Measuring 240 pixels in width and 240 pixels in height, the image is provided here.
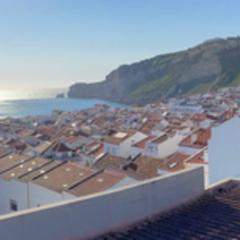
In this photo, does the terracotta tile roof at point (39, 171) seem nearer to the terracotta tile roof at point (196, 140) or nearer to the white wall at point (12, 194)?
the white wall at point (12, 194)

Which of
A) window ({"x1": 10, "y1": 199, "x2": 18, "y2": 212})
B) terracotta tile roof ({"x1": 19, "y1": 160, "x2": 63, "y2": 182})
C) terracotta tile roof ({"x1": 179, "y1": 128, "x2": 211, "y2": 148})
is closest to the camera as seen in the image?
window ({"x1": 10, "y1": 199, "x2": 18, "y2": 212})

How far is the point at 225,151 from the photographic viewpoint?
16406mm

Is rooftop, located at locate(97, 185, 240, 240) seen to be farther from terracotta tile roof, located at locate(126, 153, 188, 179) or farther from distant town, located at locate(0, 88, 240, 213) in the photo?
terracotta tile roof, located at locate(126, 153, 188, 179)

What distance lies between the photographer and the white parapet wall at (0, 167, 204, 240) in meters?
5.09

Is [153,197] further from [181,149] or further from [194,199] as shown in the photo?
[181,149]

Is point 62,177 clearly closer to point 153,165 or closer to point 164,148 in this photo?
point 153,165

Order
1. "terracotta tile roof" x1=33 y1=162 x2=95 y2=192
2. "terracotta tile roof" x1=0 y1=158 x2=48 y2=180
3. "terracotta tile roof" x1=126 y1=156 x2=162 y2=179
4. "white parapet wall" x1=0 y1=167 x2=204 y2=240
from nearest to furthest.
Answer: "white parapet wall" x1=0 y1=167 x2=204 y2=240
"terracotta tile roof" x1=33 y1=162 x2=95 y2=192
"terracotta tile roof" x1=0 y1=158 x2=48 y2=180
"terracotta tile roof" x1=126 y1=156 x2=162 y2=179

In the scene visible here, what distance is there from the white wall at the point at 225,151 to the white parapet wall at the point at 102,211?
9.10 metres

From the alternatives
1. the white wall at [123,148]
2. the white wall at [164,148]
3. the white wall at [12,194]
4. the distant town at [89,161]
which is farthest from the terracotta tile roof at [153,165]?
the white wall at [12,194]

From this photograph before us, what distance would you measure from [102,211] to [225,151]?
11.2 metres

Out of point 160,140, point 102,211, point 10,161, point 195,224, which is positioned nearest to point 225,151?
point 195,224

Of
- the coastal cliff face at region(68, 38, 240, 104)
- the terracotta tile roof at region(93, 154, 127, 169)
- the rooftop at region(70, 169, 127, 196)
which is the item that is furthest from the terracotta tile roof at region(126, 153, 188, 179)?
the coastal cliff face at region(68, 38, 240, 104)

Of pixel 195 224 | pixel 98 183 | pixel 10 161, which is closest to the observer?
pixel 195 224

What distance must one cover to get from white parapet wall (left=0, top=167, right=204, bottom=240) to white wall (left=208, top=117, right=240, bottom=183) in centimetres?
910
